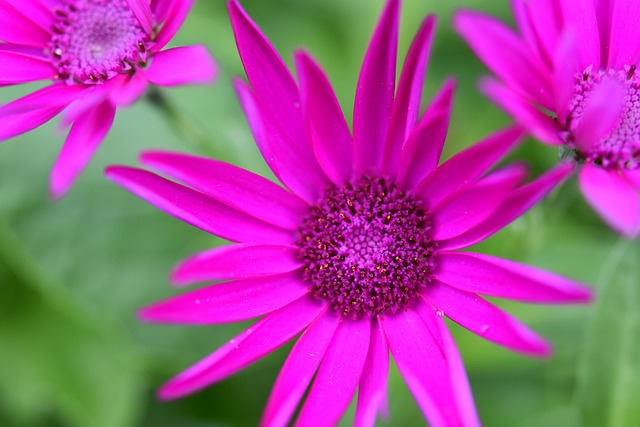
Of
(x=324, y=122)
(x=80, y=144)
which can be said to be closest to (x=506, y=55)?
(x=324, y=122)

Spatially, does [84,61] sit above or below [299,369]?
above

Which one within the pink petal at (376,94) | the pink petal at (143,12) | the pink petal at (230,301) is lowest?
the pink petal at (230,301)

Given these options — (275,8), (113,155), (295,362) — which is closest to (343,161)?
(295,362)

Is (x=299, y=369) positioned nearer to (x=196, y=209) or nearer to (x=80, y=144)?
(x=196, y=209)

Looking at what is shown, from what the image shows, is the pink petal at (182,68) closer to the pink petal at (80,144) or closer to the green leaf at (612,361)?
the pink petal at (80,144)

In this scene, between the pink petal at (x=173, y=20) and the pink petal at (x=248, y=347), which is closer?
the pink petal at (x=248, y=347)

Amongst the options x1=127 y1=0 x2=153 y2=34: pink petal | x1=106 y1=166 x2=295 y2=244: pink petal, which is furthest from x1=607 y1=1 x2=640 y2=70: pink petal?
x1=127 y1=0 x2=153 y2=34: pink petal

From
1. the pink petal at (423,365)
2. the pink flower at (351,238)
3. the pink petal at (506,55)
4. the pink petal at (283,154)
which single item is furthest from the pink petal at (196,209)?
the pink petal at (506,55)

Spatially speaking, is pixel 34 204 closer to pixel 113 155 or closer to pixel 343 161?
pixel 113 155
